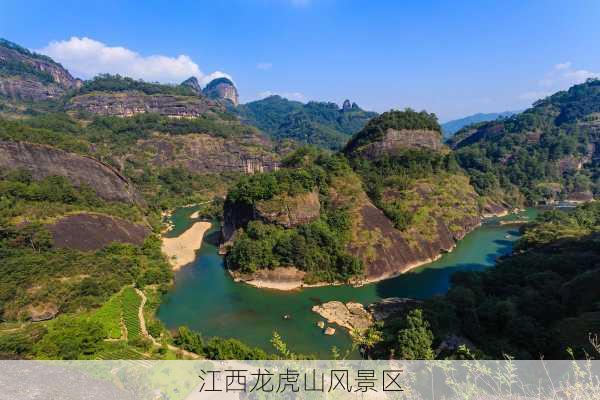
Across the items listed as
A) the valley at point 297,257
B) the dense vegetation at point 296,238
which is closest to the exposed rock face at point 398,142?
the valley at point 297,257

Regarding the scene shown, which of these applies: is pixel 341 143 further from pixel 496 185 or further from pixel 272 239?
pixel 272 239

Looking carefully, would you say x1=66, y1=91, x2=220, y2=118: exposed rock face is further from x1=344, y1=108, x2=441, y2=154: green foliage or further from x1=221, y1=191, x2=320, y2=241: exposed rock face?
x1=221, y1=191, x2=320, y2=241: exposed rock face

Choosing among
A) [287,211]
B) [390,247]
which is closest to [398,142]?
[390,247]

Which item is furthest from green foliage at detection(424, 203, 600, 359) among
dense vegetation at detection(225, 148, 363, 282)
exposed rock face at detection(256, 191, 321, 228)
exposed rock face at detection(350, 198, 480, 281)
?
exposed rock face at detection(256, 191, 321, 228)

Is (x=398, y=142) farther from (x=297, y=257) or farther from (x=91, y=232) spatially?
(x=91, y=232)

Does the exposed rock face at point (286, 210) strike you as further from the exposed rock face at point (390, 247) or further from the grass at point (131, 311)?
the grass at point (131, 311)
